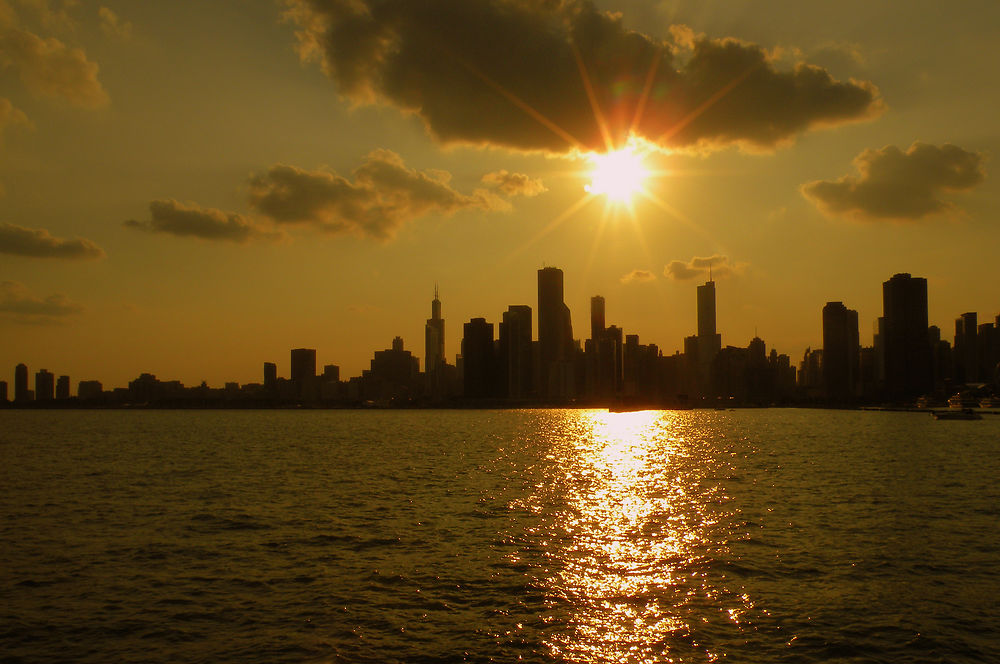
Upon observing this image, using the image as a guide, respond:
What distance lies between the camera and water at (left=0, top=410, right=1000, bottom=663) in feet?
90.7

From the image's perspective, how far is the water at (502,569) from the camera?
90.7ft

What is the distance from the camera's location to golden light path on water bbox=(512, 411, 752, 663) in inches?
1083

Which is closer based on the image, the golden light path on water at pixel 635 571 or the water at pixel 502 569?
the golden light path on water at pixel 635 571

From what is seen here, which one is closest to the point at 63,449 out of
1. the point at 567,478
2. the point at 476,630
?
the point at 567,478

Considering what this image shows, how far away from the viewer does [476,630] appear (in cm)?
2886

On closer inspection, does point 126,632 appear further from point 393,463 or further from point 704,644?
point 393,463

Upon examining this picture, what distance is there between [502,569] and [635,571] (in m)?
6.50

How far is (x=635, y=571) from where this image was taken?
37688 mm

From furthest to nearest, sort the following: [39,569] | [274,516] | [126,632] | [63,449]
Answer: [63,449] → [274,516] → [39,569] → [126,632]

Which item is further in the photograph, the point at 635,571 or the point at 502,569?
the point at 502,569

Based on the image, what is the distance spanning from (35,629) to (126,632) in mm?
3674

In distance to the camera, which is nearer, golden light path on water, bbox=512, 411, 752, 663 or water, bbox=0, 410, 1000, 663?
golden light path on water, bbox=512, 411, 752, 663

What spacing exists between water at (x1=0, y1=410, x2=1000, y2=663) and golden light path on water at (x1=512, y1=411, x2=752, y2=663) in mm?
155

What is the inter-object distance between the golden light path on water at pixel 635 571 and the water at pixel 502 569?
0.51 ft
